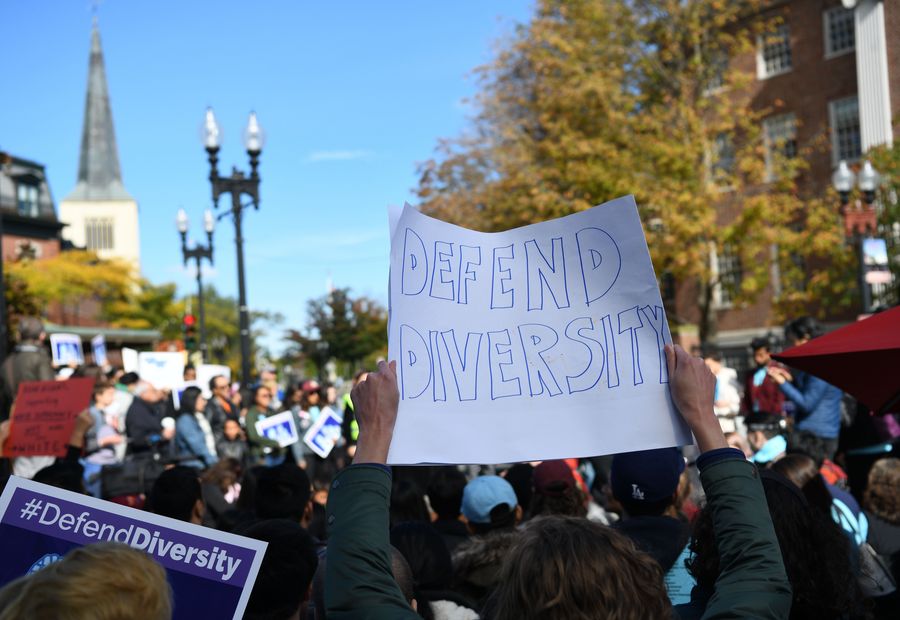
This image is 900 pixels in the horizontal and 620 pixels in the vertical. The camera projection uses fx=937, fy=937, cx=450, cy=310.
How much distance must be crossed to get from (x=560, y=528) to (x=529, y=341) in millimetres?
714

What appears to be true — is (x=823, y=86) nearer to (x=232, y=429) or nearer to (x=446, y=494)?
(x=232, y=429)

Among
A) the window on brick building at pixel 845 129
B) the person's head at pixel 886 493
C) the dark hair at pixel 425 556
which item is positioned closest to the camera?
the dark hair at pixel 425 556

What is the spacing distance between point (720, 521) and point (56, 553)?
1.60 metres

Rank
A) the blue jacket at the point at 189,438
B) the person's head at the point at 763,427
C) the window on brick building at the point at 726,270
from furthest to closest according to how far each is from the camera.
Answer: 1. the window on brick building at the point at 726,270
2. the blue jacket at the point at 189,438
3. the person's head at the point at 763,427

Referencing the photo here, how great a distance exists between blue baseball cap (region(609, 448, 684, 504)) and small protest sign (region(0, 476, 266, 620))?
213 cm

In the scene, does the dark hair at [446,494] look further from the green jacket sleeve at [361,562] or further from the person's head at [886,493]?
the green jacket sleeve at [361,562]

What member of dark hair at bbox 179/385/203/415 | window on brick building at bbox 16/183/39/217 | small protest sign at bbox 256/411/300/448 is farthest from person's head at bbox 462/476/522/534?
window on brick building at bbox 16/183/39/217

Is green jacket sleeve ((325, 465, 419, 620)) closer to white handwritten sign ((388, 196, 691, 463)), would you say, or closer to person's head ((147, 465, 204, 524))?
white handwritten sign ((388, 196, 691, 463))

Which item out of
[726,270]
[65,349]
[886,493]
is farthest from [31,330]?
[726,270]

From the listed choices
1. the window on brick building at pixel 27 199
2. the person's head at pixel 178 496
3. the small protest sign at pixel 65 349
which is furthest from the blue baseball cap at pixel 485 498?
the window on brick building at pixel 27 199

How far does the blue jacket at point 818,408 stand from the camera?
7.99 meters

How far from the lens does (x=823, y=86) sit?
32875 mm

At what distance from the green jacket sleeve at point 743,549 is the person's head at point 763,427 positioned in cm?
549

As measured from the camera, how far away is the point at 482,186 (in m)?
33.2
